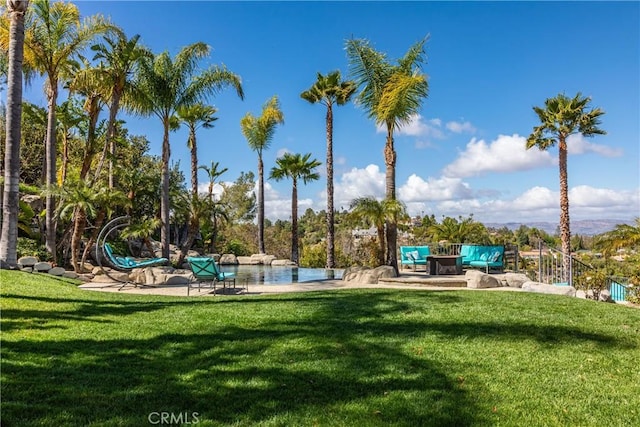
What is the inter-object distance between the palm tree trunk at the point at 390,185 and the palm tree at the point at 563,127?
10.6m

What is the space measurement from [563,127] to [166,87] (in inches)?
683

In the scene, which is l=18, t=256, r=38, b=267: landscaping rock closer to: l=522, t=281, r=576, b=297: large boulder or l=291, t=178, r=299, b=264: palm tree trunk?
l=522, t=281, r=576, b=297: large boulder

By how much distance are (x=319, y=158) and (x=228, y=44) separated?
839cm

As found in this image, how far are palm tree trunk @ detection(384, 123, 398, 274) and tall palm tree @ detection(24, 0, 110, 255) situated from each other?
9.94m

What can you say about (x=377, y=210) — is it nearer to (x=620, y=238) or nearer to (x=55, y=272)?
(x=620, y=238)

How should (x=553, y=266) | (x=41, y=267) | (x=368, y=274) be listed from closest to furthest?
(x=41, y=267), (x=368, y=274), (x=553, y=266)

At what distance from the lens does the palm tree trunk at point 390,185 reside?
12422 millimetres

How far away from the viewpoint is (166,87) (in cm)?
1495

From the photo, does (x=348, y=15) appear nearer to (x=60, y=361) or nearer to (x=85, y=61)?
(x=85, y=61)

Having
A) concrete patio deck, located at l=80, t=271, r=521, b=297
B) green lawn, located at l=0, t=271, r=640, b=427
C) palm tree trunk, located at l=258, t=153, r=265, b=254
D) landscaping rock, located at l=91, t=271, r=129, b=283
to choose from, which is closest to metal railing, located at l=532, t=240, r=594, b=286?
concrete patio deck, located at l=80, t=271, r=521, b=297

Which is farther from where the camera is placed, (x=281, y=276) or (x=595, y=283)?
(x=281, y=276)

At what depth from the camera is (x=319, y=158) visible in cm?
2234

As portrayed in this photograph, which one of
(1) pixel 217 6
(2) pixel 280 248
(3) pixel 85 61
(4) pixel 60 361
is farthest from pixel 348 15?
(2) pixel 280 248

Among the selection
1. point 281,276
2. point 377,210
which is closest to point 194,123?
point 281,276
